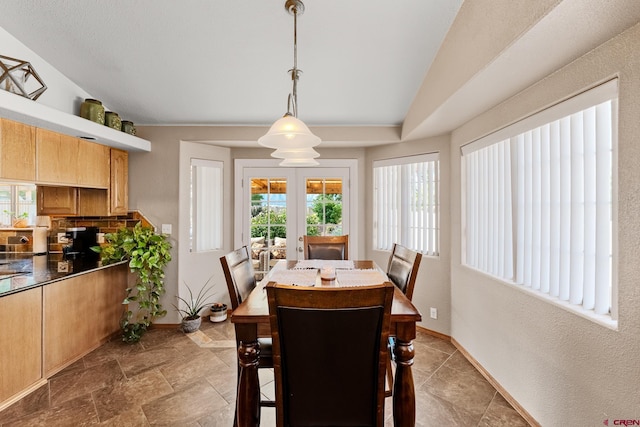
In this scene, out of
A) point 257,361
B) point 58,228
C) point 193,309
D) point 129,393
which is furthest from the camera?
point 193,309

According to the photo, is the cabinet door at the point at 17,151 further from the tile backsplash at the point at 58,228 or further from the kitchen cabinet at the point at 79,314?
the tile backsplash at the point at 58,228

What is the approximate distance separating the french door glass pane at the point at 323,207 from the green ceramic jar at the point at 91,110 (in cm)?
227

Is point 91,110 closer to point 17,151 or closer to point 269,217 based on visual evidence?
point 17,151

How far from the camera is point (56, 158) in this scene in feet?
8.04

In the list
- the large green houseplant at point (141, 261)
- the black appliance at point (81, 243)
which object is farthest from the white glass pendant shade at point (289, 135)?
the black appliance at point (81, 243)

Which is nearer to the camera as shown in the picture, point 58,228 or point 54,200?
point 54,200

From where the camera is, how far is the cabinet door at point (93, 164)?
2.71 metres

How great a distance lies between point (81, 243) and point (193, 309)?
1.44 meters

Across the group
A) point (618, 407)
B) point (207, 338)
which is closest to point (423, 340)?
point (618, 407)

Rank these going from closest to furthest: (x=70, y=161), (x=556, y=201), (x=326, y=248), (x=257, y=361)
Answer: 1. (x=257, y=361)
2. (x=556, y=201)
3. (x=70, y=161)
4. (x=326, y=248)

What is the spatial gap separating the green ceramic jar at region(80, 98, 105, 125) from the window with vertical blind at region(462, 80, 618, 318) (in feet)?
11.4

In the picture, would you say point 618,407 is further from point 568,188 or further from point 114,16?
point 114,16

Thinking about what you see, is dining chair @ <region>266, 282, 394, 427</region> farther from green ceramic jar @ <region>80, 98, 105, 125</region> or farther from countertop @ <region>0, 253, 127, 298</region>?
green ceramic jar @ <region>80, 98, 105, 125</region>

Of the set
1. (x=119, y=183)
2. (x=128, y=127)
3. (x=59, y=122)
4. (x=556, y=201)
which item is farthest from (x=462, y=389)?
(x=128, y=127)
